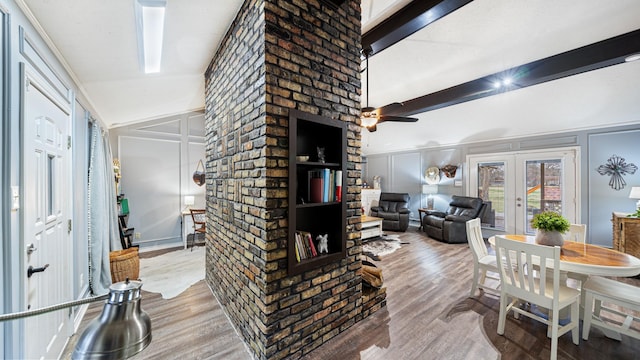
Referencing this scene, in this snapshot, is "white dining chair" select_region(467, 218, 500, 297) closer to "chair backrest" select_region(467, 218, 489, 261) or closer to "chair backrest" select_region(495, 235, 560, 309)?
"chair backrest" select_region(467, 218, 489, 261)

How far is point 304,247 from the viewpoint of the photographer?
6.56 ft

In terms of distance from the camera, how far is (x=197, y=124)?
5359 mm

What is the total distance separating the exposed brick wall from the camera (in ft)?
5.73

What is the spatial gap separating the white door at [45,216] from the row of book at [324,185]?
1.76 m

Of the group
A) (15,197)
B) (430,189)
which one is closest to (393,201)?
(430,189)

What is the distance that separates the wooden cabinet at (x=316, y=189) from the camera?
1838mm

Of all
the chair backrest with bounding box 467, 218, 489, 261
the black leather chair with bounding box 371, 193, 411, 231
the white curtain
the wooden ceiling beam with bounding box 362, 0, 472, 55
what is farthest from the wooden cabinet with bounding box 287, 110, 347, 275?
the black leather chair with bounding box 371, 193, 411, 231

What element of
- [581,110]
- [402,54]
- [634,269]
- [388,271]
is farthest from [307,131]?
[581,110]

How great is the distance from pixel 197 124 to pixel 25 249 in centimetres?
443

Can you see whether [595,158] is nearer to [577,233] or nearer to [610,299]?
[577,233]

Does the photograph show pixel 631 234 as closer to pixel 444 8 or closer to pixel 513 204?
pixel 513 204

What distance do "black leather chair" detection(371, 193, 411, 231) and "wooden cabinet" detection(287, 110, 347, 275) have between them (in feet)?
16.1

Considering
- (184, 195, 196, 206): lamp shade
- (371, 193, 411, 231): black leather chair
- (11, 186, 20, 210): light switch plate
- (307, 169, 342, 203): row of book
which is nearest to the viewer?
(11, 186, 20, 210): light switch plate

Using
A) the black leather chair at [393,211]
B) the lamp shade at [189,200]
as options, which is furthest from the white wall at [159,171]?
the black leather chair at [393,211]
